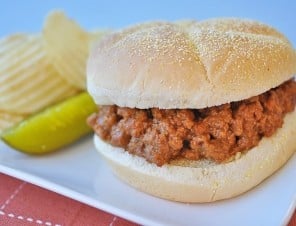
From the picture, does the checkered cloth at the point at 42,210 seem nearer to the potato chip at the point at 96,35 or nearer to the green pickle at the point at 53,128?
the green pickle at the point at 53,128

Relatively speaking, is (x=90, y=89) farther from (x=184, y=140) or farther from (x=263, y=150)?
(x=263, y=150)

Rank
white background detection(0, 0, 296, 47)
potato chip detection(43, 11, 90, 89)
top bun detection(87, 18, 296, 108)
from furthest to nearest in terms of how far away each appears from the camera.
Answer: white background detection(0, 0, 296, 47) < potato chip detection(43, 11, 90, 89) < top bun detection(87, 18, 296, 108)

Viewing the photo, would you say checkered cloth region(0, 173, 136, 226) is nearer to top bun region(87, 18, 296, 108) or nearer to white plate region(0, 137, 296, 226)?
white plate region(0, 137, 296, 226)

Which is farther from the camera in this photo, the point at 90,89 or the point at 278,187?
the point at 90,89

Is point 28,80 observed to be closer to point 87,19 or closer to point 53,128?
point 53,128

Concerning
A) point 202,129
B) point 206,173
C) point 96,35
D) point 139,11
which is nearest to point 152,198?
point 206,173

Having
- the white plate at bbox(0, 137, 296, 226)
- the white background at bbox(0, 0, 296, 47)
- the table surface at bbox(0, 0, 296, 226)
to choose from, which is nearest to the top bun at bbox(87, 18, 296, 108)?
the white plate at bbox(0, 137, 296, 226)

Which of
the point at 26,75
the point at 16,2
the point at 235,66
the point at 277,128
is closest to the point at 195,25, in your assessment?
the point at 235,66
